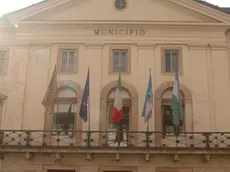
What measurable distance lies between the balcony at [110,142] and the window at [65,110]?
52cm

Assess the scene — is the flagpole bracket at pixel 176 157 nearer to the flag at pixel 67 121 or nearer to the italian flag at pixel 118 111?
the italian flag at pixel 118 111

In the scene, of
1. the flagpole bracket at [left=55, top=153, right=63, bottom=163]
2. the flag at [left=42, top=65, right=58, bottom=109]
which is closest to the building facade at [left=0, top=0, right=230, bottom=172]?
the flagpole bracket at [left=55, top=153, right=63, bottom=163]

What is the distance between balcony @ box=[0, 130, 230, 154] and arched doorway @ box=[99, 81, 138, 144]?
0.54 m

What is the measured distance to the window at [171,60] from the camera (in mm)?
20484

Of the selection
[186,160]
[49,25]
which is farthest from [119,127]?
[49,25]

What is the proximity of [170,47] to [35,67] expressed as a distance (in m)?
7.39

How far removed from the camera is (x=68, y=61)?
2089 cm

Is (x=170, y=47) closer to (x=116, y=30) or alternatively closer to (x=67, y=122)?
(x=116, y=30)

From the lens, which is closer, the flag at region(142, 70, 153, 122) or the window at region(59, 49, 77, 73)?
the flag at region(142, 70, 153, 122)

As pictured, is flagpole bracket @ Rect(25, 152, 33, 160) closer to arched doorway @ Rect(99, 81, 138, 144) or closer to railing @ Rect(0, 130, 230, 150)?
railing @ Rect(0, 130, 230, 150)

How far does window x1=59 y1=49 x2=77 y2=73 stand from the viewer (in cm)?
2066

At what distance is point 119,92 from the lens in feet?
59.6

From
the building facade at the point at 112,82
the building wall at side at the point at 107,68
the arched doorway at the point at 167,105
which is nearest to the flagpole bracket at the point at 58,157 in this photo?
the building facade at the point at 112,82

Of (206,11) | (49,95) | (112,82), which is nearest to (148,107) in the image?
(112,82)
